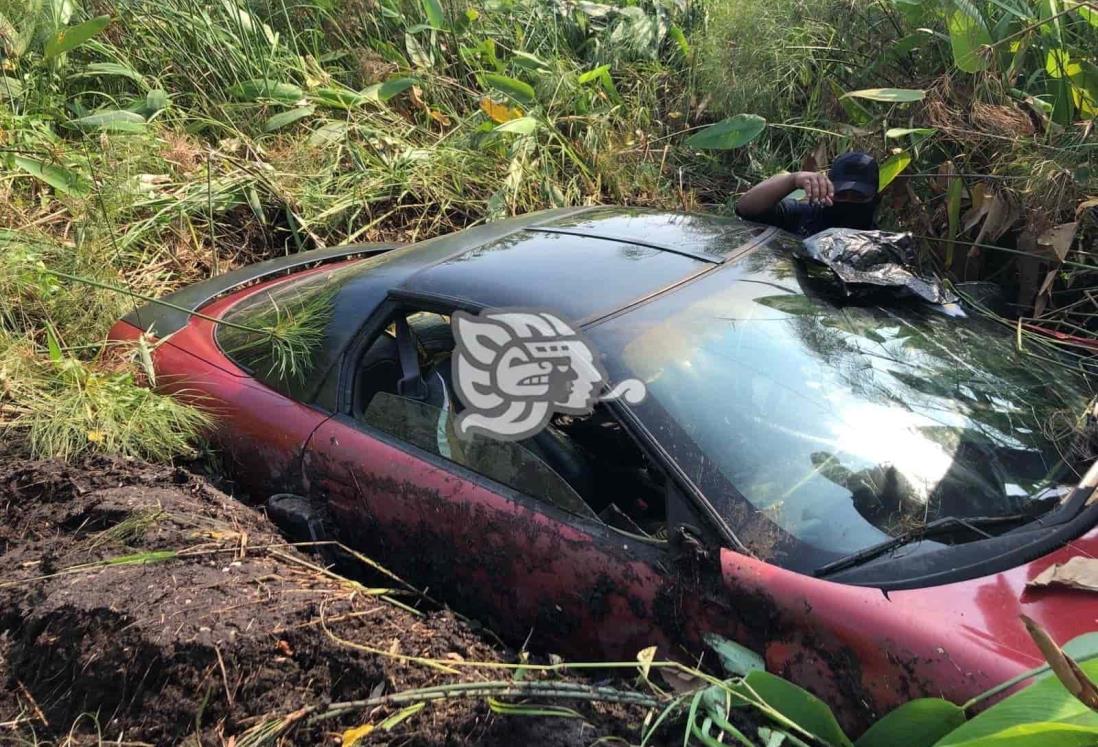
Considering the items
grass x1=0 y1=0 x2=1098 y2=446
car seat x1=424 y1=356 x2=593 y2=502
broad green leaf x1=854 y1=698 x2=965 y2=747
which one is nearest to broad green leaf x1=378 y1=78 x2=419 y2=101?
grass x1=0 y1=0 x2=1098 y2=446

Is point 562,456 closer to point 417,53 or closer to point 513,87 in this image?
point 513,87

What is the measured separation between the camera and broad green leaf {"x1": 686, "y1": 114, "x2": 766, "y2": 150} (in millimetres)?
4613

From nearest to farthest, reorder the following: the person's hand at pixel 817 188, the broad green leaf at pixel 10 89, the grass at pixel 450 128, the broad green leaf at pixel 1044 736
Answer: the broad green leaf at pixel 1044 736 → the person's hand at pixel 817 188 → the grass at pixel 450 128 → the broad green leaf at pixel 10 89

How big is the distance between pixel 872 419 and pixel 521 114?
387 centimetres

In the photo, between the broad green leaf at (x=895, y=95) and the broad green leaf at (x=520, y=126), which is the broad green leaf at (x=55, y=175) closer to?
the broad green leaf at (x=520, y=126)

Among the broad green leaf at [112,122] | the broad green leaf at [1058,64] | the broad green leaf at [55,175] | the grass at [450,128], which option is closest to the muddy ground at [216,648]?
the grass at [450,128]

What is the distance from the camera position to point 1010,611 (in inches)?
68.6

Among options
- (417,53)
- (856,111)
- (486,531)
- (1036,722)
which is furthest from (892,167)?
(417,53)

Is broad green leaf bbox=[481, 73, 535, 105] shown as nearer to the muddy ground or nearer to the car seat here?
the muddy ground

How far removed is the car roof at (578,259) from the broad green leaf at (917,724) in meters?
A: 1.16

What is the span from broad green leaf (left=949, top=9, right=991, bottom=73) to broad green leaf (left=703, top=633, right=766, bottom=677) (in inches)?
119

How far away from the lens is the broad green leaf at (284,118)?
530 cm

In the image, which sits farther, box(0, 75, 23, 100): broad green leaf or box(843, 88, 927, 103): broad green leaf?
box(0, 75, 23, 100): broad green leaf

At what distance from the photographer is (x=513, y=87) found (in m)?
5.46
